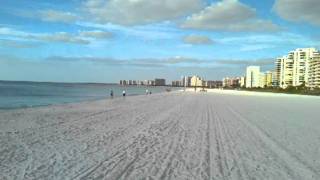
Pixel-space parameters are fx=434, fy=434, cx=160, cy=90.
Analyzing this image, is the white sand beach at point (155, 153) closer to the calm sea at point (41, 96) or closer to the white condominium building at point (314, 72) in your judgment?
the calm sea at point (41, 96)

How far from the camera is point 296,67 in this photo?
183 metres

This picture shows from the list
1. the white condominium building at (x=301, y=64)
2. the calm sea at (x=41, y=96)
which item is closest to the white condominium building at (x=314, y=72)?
the white condominium building at (x=301, y=64)

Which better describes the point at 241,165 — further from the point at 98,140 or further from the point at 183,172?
the point at 98,140

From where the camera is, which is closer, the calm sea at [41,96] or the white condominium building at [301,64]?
the calm sea at [41,96]

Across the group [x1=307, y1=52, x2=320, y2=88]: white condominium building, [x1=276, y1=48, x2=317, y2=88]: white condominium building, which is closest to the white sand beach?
[x1=307, y1=52, x2=320, y2=88]: white condominium building

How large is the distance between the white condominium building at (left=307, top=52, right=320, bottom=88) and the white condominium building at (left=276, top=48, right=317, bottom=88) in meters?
5.76

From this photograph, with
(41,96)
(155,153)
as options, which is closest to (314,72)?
(41,96)

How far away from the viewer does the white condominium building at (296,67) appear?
178000mm

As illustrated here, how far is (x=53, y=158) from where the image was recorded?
9273 mm

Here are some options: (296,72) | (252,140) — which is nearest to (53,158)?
(252,140)

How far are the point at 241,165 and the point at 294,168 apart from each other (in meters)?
1.04

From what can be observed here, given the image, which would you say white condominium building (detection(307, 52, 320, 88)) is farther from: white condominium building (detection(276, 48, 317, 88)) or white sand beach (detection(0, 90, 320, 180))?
white sand beach (detection(0, 90, 320, 180))

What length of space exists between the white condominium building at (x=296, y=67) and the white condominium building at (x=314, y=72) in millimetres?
5759

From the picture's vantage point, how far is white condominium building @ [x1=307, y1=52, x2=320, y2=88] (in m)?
152
